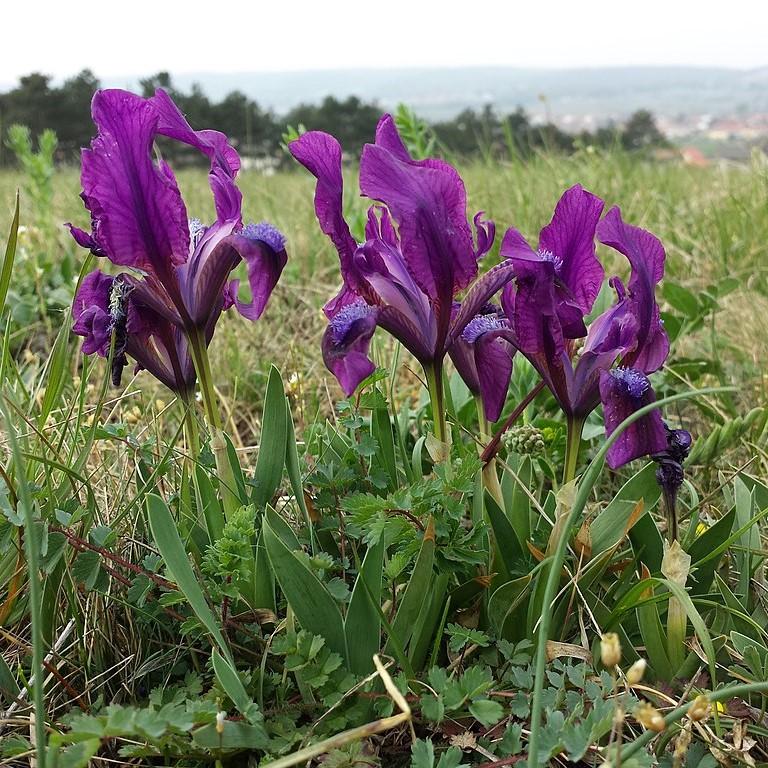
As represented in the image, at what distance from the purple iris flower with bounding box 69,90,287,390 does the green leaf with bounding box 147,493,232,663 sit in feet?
→ 1.05

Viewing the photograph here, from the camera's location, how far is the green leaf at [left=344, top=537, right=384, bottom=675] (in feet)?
4.06

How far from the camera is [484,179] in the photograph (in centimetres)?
518

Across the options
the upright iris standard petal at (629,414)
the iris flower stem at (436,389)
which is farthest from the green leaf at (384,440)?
the upright iris standard petal at (629,414)

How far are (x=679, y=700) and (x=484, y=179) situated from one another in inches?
168

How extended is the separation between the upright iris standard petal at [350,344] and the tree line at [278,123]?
13.0 feet

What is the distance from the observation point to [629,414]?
1.29m

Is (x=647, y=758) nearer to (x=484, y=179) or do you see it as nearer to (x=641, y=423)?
(x=641, y=423)

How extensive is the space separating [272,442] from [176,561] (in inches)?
12.9

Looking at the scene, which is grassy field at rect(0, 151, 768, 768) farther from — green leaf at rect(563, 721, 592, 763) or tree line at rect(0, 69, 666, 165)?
tree line at rect(0, 69, 666, 165)

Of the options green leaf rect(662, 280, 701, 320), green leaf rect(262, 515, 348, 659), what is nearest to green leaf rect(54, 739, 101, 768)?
green leaf rect(262, 515, 348, 659)

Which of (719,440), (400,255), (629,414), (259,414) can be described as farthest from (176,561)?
(259,414)

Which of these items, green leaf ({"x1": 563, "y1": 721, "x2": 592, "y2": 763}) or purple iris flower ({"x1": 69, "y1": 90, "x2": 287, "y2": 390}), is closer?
green leaf ({"x1": 563, "y1": 721, "x2": 592, "y2": 763})

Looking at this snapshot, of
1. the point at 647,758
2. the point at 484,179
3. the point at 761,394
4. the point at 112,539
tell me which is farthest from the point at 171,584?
→ the point at 484,179

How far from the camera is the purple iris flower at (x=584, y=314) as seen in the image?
1.29 metres
